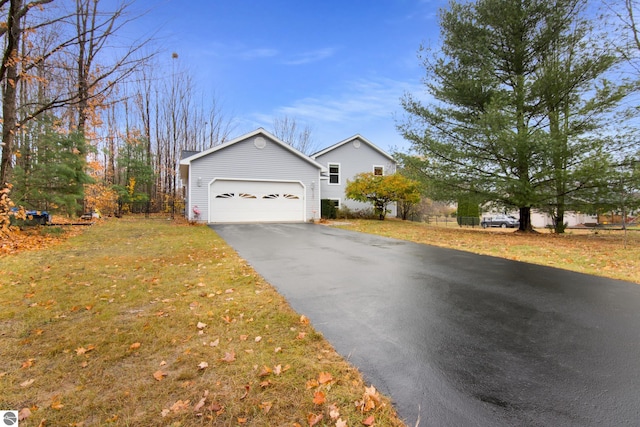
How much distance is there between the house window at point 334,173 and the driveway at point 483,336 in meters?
17.4

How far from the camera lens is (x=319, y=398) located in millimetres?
1966

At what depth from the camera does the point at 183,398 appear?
2.00m

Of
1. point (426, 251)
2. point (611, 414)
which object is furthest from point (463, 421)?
point (426, 251)

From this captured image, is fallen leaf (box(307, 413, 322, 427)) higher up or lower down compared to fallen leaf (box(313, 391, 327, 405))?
lower down

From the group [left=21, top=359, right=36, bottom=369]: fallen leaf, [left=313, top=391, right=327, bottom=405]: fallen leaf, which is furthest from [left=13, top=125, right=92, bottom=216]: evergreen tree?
[left=313, top=391, right=327, bottom=405]: fallen leaf

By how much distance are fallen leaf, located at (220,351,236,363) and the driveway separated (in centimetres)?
87

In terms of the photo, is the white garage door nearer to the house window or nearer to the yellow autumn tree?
the yellow autumn tree

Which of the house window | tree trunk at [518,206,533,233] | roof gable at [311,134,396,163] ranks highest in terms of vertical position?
roof gable at [311,134,396,163]

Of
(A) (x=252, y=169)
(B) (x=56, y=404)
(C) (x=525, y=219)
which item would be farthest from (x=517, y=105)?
(B) (x=56, y=404)

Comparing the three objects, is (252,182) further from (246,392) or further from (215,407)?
(215,407)

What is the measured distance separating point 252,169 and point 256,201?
174 centimetres

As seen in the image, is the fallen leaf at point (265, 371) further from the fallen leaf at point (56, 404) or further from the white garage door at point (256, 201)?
the white garage door at point (256, 201)

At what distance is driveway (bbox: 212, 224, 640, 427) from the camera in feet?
6.29

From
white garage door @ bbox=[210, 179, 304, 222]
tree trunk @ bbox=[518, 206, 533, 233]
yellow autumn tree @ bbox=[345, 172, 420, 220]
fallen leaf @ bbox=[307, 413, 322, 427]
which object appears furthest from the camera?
yellow autumn tree @ bbox=[345, 172, 420, 220]
